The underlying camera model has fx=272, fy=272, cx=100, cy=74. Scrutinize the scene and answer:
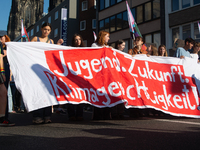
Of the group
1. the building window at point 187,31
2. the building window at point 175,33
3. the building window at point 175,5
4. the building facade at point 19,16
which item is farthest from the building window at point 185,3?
the building facade at point 19,16

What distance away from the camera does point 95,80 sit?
5586 mm

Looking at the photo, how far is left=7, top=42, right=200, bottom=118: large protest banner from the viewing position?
17.1 ft

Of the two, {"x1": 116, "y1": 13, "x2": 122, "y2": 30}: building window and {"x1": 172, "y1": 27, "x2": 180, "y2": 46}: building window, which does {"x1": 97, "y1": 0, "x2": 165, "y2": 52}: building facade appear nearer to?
{"x1": 116, "y1": 13, "x2": 122, "y2": 30}: building window

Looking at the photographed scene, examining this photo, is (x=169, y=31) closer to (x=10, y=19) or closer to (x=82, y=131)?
(x=82, y=131)

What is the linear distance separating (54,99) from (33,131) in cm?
89

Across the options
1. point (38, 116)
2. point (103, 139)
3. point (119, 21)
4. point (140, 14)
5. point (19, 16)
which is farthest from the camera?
point (19, 16)

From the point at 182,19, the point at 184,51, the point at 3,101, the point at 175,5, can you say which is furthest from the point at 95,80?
the point at 175,5

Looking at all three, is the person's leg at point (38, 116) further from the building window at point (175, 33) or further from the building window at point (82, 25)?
the building window at point (82, 25)

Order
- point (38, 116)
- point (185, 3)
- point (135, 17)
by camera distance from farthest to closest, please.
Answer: point (135, 17)
point (185, 3)
point (38, 116)

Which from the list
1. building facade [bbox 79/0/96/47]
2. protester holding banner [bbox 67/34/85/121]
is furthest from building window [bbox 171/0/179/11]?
protester holding banner [bbox 67/34/85/121]

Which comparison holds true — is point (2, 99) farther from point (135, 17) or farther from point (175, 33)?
point (135, 17)

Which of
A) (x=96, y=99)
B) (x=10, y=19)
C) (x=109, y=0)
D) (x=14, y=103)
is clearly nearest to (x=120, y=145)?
(x=96, y=99)

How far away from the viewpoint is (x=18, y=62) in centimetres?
539

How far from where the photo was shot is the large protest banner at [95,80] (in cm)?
521
